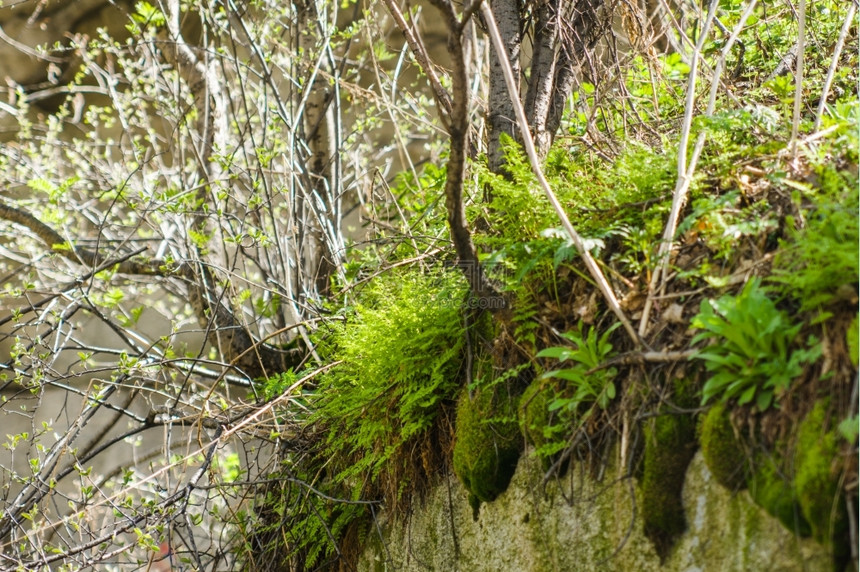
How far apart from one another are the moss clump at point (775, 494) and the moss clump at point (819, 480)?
0.02 metres

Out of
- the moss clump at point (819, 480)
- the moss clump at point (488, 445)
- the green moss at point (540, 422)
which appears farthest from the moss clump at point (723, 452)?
the moss clump at point (488, 445)

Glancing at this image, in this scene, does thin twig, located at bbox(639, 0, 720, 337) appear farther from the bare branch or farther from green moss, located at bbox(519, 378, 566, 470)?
the bare branch

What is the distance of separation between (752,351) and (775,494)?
365mm

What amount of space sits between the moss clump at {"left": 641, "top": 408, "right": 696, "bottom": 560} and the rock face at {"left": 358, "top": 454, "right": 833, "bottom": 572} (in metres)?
0.02

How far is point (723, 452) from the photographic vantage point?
1.97m

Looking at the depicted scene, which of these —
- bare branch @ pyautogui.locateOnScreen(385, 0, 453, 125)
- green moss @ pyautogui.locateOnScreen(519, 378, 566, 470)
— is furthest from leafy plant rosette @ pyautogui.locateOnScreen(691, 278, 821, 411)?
bare branch @ pyautogui.locateOnScreen(385, 0, 453, 125)

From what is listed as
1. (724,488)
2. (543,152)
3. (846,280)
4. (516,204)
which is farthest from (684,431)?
(543,152)

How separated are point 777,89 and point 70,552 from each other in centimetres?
354

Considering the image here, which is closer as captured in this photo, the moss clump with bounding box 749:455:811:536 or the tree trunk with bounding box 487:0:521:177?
the moss clump with bounding box 749:455:811:536

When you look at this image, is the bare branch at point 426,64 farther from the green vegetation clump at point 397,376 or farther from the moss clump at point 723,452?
the moss clump at point 723,452

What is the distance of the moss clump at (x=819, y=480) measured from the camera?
1.69 metres

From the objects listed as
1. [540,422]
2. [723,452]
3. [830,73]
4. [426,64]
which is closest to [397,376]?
[540,422]

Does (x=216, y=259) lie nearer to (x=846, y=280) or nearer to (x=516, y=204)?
(x=516, y=204)

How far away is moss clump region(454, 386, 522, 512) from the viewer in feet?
8.96
